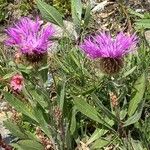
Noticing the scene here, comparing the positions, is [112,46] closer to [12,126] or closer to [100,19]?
[12,126]

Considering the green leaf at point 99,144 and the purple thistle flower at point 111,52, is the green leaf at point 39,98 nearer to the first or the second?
the green leaf at point 99,144

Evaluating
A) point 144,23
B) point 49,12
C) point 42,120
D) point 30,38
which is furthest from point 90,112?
point 144,23

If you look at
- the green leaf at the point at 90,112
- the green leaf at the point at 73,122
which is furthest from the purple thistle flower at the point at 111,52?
the green leaf at the point at 73,122


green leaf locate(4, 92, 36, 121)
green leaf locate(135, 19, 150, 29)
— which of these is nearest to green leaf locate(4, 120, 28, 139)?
green leaf locate(4, 92, 36, 121)

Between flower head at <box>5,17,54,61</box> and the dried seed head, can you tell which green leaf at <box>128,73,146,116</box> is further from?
flower head at <box>5,17,54,61</box>

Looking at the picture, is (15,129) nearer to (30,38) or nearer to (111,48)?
(30,38)

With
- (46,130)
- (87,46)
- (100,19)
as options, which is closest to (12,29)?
(87,46)
